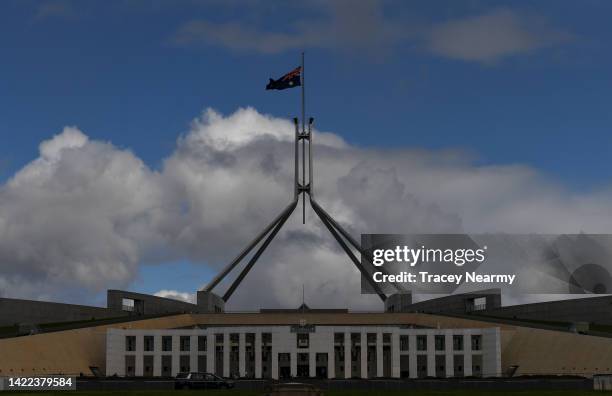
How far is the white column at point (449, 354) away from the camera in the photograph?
338ft

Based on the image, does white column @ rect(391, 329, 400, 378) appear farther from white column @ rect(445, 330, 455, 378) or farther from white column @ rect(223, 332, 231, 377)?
white column @ rect(223, 332, 231, 377)

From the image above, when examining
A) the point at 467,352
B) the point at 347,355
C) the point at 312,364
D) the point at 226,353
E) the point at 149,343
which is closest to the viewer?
the point at 312,364

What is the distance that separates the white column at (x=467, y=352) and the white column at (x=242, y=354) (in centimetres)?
2204

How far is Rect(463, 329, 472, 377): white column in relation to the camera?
103 m

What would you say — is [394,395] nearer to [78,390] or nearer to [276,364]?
[78,390]

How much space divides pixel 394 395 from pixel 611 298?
168 ft

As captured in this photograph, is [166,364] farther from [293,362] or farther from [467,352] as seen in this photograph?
[467,352]

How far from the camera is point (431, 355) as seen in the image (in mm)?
103938

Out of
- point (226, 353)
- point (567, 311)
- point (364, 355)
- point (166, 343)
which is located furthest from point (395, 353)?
point (166, 343)

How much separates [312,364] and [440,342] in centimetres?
1420

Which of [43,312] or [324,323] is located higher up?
[43,312]

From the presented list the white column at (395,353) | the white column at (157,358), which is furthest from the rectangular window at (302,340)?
the white column at (157,358)

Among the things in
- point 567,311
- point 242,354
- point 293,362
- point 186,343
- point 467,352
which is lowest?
point 293,362

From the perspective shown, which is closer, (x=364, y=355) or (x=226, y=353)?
(x=226, y=353)
